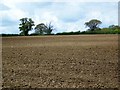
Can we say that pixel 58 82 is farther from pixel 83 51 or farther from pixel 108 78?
pixel 83 51

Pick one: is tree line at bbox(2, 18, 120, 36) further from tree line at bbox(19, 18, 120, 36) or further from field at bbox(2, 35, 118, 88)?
field at bbox(2, 35, 118, 88)

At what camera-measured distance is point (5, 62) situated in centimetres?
928

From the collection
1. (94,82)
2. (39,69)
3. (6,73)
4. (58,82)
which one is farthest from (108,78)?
(6,73)

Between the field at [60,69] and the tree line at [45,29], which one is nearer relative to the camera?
the field at [60,69]

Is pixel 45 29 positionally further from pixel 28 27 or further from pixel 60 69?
pixel 60 69

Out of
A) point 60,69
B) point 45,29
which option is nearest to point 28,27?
point 45,29

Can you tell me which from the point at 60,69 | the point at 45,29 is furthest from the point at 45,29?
the point at 60,69

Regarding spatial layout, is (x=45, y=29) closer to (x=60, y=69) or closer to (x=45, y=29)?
(x=45, y=29)

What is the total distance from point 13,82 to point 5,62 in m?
2.18

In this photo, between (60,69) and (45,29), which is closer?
(60,69)

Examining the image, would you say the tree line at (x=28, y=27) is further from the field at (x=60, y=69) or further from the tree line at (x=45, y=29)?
the field at (x=60, y=69)

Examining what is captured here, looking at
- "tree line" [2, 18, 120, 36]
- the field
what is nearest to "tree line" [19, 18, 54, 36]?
"tree line" [2, 18, 120, 36]

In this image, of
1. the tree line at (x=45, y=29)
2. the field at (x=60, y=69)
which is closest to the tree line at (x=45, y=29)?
the tree line at (x=45, y=29)

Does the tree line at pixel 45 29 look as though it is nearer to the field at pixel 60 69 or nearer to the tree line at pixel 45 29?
the tree line at pixel 45 29
